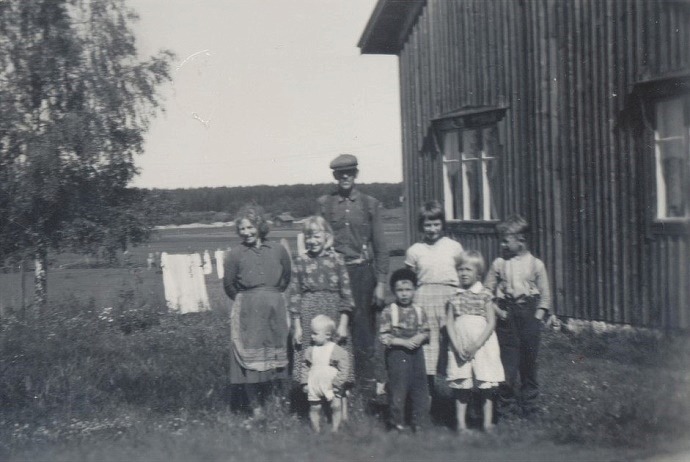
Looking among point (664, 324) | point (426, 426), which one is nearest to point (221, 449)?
point (426, 426)

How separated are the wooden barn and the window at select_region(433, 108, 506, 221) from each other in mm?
26

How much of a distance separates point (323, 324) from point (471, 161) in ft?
23.5

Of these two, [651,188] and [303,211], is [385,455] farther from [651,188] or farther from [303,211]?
[303,211]

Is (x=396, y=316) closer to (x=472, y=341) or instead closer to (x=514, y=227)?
(x=472, y=341)

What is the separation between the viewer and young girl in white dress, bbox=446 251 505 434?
570cm

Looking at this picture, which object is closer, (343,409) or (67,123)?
(343,409)

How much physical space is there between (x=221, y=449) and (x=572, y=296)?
250 inches

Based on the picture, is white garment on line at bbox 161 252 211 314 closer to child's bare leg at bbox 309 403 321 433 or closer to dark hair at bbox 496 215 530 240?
child's bare leg at bbox 309 403 321 433

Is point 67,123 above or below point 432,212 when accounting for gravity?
above

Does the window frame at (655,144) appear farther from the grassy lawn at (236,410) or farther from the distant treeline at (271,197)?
the distant treeline at (271,197)

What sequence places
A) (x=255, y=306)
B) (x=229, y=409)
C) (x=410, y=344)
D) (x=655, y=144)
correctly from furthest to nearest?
(x=655, y=144)
(x=229, y=409)
(x=255, y=306)
(x=410, y=344)

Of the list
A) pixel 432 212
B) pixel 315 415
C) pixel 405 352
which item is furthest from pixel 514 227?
pixel 315 415

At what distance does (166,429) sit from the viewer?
19.7 ft

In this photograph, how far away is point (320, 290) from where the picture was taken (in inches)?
233
